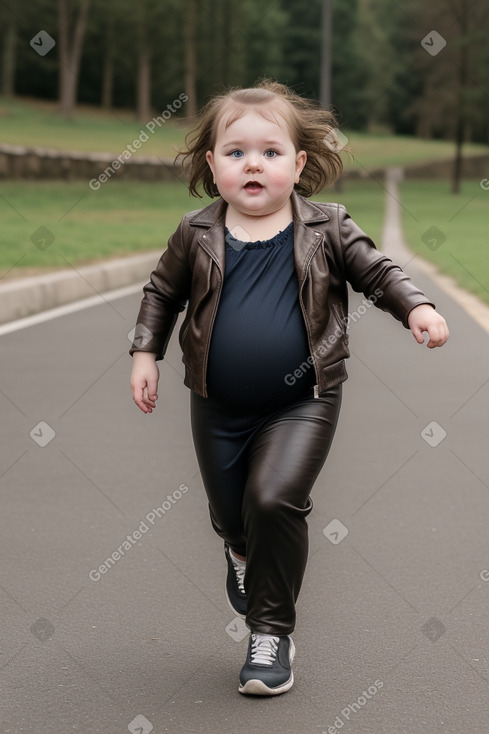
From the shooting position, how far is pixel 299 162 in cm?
354

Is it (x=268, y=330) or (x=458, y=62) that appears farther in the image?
(x=458, y=62)

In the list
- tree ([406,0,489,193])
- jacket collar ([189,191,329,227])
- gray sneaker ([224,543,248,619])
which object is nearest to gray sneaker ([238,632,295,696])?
gray sneaker ([224,543,248,619])

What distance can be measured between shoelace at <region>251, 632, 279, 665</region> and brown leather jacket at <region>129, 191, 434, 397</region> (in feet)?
2.26

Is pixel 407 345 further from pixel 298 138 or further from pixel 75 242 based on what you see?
pixel 75 242

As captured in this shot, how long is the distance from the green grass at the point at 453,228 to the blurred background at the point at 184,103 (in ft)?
0.27

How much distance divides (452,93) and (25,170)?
3487 centimetres

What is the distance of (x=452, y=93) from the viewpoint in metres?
62.2

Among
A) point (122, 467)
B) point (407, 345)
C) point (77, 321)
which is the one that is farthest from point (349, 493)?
point (77, 321)

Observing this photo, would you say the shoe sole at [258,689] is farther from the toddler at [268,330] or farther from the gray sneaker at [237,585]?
the gray sneaker at [237,585]

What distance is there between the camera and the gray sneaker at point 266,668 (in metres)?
3.36

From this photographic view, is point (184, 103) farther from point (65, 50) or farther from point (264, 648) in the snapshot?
point (264, 648)

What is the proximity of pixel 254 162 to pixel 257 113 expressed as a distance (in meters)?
0.16

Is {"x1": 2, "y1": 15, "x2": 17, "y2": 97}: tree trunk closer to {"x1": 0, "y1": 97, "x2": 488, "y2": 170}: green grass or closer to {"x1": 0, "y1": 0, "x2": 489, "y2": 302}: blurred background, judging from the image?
{"x1": 0, "y1": 0, "x2": 489, "y2": 302}: blurred background

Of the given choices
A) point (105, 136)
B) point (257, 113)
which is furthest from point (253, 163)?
point (105, 136)
